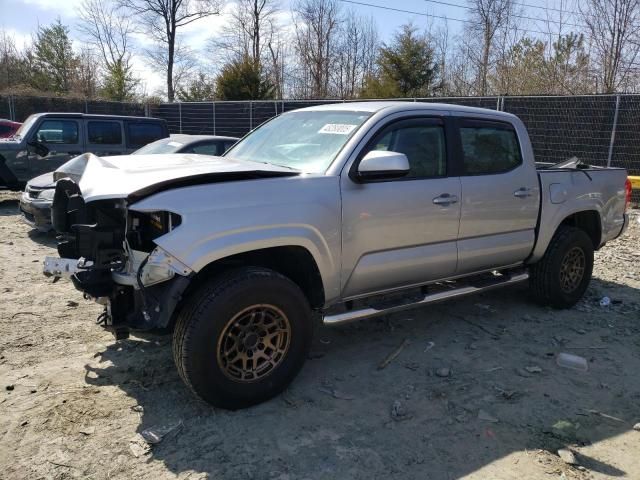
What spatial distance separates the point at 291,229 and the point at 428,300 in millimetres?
1452

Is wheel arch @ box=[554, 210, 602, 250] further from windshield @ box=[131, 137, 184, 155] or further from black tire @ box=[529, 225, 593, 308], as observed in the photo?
windshield @ box=[131, 137, 184, 155]

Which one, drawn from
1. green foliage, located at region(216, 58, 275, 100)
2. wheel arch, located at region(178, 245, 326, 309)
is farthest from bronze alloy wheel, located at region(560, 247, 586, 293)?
green foliage, located at region(216, 58, 275, 100)

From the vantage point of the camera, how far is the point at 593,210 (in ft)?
18.1

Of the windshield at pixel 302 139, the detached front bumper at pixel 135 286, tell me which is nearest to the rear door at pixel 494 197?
the windshield at pixel 302 139

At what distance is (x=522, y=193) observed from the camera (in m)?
4.73

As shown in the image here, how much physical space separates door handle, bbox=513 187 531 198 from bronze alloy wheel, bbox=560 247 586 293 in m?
0.94

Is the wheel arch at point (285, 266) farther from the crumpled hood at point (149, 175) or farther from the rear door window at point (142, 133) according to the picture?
the rear door window at point (142, 133)

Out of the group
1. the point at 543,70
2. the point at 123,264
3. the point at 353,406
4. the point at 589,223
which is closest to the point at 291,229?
the point at 123,264

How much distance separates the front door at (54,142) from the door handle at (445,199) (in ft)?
29.0

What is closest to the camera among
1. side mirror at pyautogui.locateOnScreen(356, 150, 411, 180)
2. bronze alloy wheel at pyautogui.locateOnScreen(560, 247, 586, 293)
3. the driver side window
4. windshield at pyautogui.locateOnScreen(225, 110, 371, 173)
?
side mirror at pyautogui.locateOnScreen(356, 150, 411, 180)

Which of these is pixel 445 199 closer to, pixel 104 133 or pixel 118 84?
pixel 104 133

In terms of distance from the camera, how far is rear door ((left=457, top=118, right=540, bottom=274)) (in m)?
4.36

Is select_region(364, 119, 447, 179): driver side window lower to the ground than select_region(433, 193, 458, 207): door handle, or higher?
higher

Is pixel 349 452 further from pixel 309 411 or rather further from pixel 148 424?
pixel 148 424
